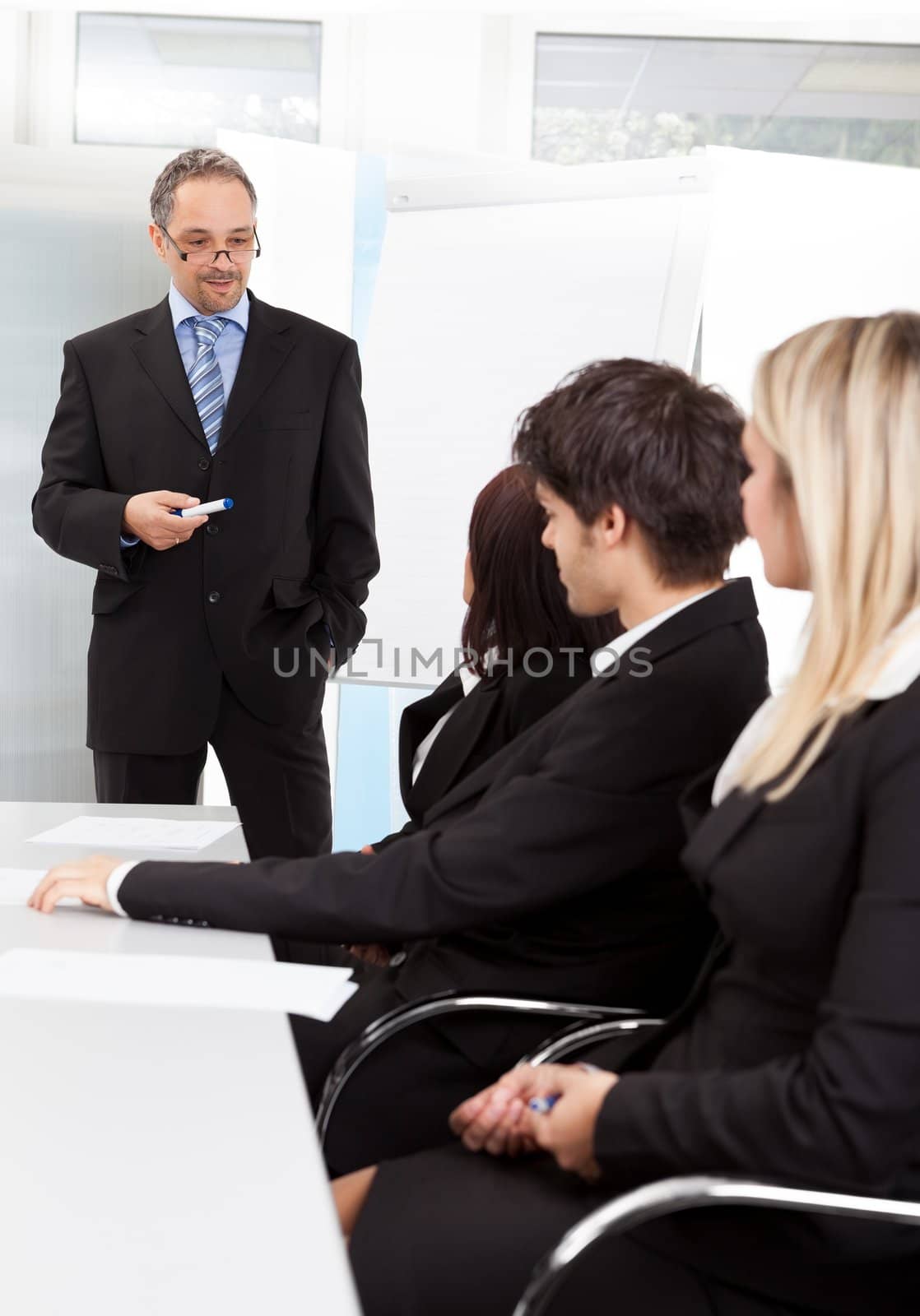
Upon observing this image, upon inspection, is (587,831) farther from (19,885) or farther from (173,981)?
(19,885)

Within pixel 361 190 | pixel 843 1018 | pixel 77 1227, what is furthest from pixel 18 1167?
pixel 361 190

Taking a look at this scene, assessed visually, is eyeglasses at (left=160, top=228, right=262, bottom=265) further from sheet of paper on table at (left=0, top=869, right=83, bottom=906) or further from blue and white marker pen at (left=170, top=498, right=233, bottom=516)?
sheet of paper on table at (left=0, top=869, right=83, bottom=906)

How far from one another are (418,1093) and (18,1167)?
2.53 feet

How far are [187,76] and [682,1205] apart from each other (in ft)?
14.5

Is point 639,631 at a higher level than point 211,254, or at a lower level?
lower

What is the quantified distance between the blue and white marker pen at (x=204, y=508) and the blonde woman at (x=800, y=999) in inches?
63.7

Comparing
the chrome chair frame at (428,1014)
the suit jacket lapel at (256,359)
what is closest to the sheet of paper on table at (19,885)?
the chrome chair frame at (428,1014)

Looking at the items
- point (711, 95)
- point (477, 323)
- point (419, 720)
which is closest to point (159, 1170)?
point (419, 720)

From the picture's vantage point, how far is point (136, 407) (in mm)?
3176

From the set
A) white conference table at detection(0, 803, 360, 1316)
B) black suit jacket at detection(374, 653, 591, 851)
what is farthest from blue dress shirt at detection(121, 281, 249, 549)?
white conference table at detection(0, 803, 360, 1316)

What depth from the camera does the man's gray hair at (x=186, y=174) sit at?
3.13 m

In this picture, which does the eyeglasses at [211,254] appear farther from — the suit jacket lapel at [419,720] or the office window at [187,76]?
the office window at [187,76]

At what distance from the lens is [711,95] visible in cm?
474

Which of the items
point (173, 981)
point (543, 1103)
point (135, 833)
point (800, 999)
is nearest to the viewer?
point (800, 999)
